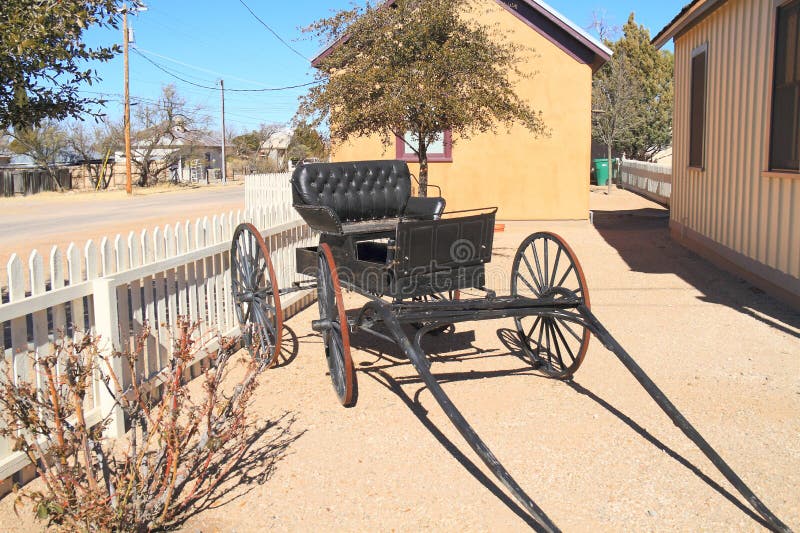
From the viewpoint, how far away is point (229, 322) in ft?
21.2

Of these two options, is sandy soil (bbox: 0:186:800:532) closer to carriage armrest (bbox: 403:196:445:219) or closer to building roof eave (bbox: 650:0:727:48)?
carriage armrest (bbox: 403:196:445:219)

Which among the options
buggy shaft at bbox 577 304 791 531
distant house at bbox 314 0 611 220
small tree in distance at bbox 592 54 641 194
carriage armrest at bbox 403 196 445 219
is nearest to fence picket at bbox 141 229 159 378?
buggy shaft at bbox 577 304 791 531

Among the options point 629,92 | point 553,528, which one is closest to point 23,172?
point 629,92

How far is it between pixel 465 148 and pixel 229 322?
36.2ft

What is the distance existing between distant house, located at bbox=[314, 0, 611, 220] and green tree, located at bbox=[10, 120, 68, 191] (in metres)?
31.3

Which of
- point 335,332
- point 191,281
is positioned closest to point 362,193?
point 191,281

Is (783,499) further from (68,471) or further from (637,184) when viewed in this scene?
(637,184)

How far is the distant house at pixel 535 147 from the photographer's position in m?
16.0

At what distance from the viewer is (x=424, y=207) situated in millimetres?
7559

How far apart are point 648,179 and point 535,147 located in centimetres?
1092

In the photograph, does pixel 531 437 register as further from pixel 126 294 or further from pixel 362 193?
pixel 362 193

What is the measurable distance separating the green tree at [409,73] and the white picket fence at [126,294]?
9.22ft

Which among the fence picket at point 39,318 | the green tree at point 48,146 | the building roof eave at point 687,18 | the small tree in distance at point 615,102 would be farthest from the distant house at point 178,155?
the fence picket at point 39,318

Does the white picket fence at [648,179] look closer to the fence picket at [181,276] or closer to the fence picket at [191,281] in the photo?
the fence picket at [191,281]
